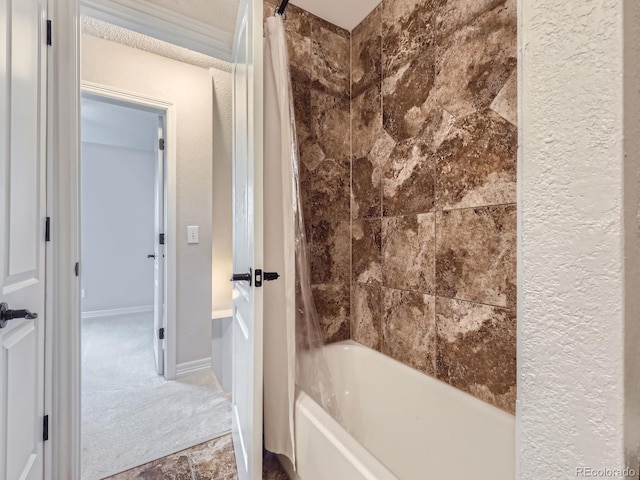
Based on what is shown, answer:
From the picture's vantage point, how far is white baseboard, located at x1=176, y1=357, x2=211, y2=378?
2213mm

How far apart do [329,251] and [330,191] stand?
1.17 feet

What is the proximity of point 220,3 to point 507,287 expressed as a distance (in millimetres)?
1957

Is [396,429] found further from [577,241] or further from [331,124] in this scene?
[331,124]

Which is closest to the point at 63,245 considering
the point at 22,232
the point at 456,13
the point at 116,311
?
the point at 22,232

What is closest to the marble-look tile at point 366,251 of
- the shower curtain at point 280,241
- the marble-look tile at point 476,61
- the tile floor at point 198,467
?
the shower curtain at point 280,241

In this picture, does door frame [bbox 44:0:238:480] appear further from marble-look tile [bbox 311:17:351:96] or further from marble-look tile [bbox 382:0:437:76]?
marble-look tile [bbox 382:0:437:76]

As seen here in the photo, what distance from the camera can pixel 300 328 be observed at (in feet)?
4.52

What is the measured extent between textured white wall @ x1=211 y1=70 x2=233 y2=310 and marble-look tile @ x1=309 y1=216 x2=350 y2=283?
1.14 meters

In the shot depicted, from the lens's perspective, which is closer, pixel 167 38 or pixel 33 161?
pixel 33 161

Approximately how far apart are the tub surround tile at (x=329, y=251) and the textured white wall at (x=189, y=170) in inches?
45.0

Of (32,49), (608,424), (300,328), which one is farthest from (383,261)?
(32,49)

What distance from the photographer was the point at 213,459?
1.42 m

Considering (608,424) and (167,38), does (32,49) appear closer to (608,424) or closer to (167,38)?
(167,38)

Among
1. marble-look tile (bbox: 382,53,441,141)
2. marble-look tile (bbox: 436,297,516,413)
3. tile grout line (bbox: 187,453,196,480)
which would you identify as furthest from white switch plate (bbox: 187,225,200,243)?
marble-look tile (bbox: 436,297,516,413)
